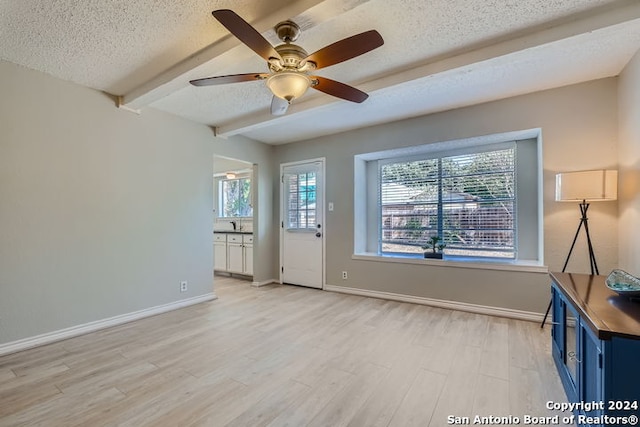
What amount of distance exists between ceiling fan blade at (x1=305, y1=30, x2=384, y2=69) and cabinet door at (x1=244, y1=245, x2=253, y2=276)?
13.0 feet

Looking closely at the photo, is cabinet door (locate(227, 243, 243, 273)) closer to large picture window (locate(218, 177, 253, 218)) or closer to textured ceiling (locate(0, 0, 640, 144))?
large picture window (locate(218, 177, 253, 218))

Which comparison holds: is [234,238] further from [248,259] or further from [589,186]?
[589,186]

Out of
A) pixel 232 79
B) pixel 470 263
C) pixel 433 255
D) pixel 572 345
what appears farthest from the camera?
pixel 433 255

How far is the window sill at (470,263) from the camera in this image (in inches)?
125

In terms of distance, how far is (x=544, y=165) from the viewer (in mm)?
3084

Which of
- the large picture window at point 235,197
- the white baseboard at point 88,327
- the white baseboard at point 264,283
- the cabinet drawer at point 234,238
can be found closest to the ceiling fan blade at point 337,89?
the white baseboard at point 88,327

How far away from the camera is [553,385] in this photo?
1959mm

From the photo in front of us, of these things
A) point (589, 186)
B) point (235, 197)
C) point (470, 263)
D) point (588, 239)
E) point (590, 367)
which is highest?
point (235, 197)

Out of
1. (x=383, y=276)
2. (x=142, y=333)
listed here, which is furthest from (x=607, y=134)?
(x=142, y=333)

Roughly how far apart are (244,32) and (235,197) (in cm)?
515

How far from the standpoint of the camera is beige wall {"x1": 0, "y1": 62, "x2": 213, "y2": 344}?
2551mm

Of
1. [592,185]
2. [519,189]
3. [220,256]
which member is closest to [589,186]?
[592,185]

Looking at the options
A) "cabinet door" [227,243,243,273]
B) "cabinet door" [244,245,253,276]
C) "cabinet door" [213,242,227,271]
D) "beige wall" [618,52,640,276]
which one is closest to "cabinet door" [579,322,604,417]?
"beige wall" [618,52,640,276]

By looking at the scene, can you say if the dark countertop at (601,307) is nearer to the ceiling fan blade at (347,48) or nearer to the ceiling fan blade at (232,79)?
the ceiling fan blade at (347,48)
